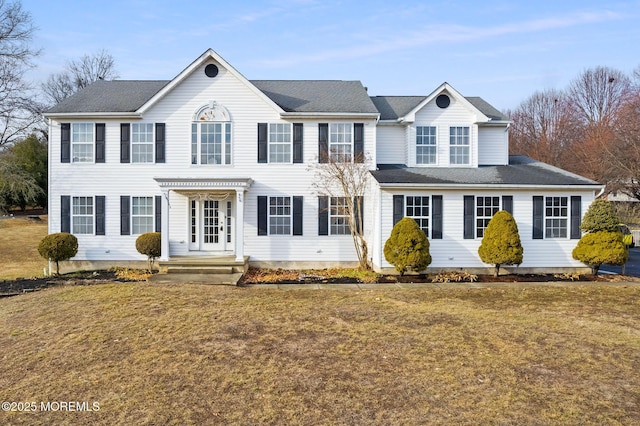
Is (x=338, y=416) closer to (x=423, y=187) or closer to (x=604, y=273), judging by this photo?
(x=423, y=187)

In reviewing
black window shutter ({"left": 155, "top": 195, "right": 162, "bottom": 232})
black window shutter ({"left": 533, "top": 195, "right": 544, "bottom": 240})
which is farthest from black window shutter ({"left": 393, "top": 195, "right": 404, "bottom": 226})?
black window shutter ({"left": 155, "top": 195, "right": 162, "bottom": 232})

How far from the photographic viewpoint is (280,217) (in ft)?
52.2

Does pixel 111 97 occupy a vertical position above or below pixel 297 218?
above

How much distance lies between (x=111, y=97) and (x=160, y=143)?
3310 mm

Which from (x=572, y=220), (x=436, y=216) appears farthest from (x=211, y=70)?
(x=572, y=220)

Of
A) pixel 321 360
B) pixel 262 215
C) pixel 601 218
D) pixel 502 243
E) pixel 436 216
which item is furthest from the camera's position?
pixel 262 215

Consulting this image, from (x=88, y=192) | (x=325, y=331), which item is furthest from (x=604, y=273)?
(x=88, y=192)

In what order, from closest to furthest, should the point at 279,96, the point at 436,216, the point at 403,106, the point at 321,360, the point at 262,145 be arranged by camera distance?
the point at 321,360, the point at 436,216, the point at 262,145, the point at 279,96, the point at 403,106

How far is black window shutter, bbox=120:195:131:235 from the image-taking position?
15891mm

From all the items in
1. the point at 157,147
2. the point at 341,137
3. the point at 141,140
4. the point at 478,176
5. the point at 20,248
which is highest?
the point at 341,137

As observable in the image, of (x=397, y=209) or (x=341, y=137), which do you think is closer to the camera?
(x=397, y=209)

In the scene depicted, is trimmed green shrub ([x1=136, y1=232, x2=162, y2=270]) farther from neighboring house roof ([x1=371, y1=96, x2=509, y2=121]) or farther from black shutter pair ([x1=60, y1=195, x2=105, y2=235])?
neighboring house roof ([x1=371, y1=96, x2=509, y2=121])

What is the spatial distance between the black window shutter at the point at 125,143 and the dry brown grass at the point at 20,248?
5.33 m

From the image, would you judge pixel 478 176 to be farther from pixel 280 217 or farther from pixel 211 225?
pixel 211 225
